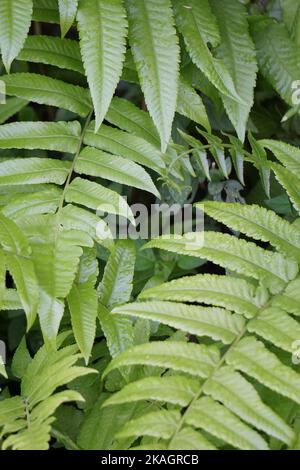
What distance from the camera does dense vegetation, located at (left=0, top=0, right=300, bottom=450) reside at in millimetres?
1026

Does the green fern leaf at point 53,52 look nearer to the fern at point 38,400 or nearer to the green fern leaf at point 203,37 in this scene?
the green fern leaf at point 203,37

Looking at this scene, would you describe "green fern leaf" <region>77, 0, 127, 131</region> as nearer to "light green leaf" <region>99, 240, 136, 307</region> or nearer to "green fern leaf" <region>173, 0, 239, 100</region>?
"green fern leaf" <region>173, 0, 239, 100</region>

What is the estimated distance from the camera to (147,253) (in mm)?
1638

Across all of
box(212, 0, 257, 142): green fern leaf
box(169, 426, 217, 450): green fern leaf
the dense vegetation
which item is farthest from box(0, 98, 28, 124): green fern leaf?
box(169, 426, 217, 450): green fern leaf

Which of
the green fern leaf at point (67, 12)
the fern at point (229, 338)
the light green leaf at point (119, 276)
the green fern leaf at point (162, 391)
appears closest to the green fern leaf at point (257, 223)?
the fern at point (229, 338)

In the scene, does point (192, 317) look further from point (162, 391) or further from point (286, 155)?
point (286, 155)

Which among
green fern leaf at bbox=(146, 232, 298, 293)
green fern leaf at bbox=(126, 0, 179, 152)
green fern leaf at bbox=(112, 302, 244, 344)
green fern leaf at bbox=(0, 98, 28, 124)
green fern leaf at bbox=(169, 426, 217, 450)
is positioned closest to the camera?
green fern leaf at bbox=(169, 426, 217, 450)

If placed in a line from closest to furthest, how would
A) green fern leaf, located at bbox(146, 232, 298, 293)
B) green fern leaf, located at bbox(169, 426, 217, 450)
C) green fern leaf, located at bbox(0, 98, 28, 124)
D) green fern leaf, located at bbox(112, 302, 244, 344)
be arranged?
green fern leaf, located at bbox(169, 426, 217, 450) → green fern leaf, located at bbox(112, 302, 244, 344) → green fern leaf, located at bbox(146, 232, 298, 293) → green fern leaf, located at bbox(0, 98, 28, 124)

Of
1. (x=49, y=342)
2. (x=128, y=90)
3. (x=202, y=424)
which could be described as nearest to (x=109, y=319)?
(x=49, y=342)

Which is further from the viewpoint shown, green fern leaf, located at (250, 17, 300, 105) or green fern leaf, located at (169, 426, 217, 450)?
green fern leaf, located at (250, 17, 300, 105)

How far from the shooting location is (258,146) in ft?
4.65

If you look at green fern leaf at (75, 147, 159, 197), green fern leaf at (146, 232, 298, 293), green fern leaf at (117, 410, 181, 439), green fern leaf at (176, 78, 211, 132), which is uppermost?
green fern leaf at (176, 78, 211, 132)
